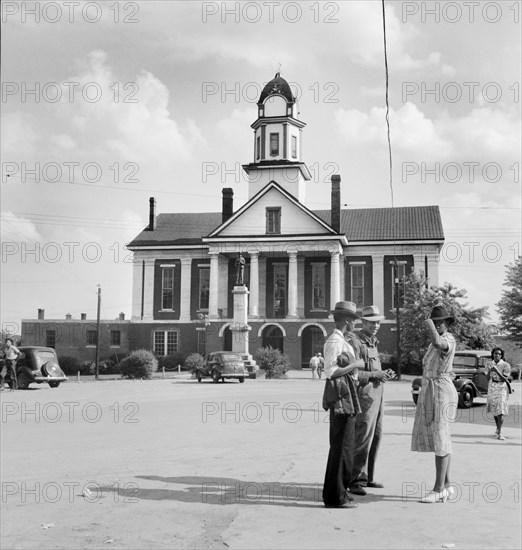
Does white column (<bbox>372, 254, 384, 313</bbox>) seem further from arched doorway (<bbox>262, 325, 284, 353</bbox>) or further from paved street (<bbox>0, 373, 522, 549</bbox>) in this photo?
paved street (<bbox>0, 373, 522, 549</bbox>)

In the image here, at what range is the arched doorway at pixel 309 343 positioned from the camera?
169ft

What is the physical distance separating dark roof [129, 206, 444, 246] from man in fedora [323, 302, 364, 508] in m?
45.8

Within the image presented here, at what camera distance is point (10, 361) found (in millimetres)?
26938

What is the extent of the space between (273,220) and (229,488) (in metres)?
43.8

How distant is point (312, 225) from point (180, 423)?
3647cm

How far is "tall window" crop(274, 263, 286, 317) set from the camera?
52500 mm

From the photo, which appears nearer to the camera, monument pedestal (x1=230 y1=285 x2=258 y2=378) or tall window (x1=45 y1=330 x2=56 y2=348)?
monument pedestal (x1=230 y1=285 x2=258 y2=378)

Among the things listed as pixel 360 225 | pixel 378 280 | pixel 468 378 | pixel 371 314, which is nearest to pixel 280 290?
pixel 378 280

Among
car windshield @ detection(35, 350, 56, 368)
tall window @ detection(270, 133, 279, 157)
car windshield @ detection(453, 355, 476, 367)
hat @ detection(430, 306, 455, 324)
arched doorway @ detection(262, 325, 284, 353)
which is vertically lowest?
car windshield @ detection(35, 350, 56, 368)

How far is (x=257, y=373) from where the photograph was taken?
39.0 metres

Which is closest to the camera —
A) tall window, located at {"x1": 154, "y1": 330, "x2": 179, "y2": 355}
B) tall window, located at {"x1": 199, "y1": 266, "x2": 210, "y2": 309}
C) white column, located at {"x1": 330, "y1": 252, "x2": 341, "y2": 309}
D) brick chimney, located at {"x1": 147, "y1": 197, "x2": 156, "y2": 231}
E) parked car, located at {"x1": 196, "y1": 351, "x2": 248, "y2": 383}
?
parked car, located at {"x1": 196, "y1": 351, "x2": 248, "y2": 383}

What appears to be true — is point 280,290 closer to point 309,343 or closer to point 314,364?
point 309,343

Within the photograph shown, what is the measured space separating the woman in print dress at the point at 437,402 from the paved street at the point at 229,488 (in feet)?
1.88

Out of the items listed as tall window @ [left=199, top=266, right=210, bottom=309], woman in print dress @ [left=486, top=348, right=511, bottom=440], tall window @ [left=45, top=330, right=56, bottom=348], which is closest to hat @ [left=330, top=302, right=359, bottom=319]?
woman in print dress @ [left=486, top=348, right=511, bottom=440]
